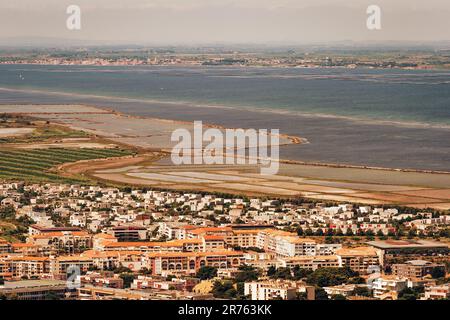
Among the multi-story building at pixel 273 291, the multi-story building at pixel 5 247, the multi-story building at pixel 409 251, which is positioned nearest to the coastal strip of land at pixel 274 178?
the multi-story building at pixel 409 251

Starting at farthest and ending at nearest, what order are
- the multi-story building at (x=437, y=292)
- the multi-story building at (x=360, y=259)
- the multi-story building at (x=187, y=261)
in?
the multi-story building at (x=187, y=261), the multi-story building at (x=360, y=259), the multi-story building at (x=437, y=292)

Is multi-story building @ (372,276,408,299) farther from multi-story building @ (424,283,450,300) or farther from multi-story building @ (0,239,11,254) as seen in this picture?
multi-story building @ (0,239,11,254)

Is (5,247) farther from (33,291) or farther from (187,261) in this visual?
(33,291)

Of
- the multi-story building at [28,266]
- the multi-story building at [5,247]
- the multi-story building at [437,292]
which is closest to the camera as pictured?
the multi-story building at [437,292]

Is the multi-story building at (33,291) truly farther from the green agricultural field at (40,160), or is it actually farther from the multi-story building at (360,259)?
the green agricultural field at (40,160)

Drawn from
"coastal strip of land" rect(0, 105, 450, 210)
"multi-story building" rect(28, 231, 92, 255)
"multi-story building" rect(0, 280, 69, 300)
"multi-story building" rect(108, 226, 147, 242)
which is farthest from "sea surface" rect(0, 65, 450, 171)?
"multi-story building" rect(0, 280, 69, 300)

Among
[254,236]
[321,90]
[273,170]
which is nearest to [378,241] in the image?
[254,236]
